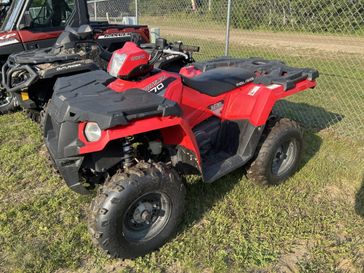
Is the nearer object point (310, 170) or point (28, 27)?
point (310, 170)

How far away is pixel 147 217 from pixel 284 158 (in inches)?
69.4

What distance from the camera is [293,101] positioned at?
260 inches

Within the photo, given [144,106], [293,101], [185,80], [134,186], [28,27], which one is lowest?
[293,101]

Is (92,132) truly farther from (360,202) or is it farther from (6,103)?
(6,103)

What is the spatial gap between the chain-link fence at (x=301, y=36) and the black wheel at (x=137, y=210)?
3.29 m

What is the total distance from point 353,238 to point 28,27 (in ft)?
18.1

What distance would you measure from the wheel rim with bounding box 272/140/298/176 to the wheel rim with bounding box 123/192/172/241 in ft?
4.64

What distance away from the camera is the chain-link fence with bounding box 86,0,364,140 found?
18.8 feet

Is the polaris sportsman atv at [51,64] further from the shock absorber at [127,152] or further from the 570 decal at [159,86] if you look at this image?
the shock absorber at [127,152]

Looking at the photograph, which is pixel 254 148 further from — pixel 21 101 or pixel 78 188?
pixel 21 101

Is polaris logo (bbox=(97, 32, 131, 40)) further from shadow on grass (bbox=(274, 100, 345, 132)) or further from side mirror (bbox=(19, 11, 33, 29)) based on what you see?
shadow on grass (bbox=(274, 100, 345, 132))

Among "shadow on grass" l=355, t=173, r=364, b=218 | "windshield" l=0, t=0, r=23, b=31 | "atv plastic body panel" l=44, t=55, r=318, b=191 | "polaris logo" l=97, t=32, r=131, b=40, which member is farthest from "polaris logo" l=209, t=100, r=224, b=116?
"windshield" l=0, t=0, r=23, b=31

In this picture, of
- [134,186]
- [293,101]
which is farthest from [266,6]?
[134,186]

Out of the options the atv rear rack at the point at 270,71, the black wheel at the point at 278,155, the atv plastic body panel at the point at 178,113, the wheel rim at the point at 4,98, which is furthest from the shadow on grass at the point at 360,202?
the wheel rim at the point at 4,98
